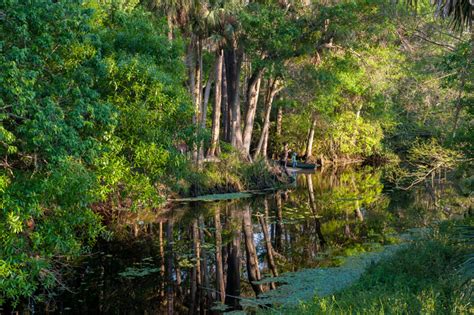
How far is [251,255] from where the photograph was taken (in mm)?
17641

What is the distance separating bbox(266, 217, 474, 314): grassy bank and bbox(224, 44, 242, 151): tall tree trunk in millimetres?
18440

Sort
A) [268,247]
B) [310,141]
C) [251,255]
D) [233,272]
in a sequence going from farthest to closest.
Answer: [310,141] < [268,247] < [251,255] < [233,272]

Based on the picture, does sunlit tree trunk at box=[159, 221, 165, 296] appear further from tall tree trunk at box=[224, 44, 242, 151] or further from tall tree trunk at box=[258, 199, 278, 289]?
tall tree trunk at box=[224, 44, 242, 151]

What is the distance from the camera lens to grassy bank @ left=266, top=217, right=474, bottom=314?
817cm

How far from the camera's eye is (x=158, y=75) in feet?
53.2

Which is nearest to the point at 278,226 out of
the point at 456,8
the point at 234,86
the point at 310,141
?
the point at 234,86

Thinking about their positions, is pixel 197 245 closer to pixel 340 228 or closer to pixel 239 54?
pixel 340 228

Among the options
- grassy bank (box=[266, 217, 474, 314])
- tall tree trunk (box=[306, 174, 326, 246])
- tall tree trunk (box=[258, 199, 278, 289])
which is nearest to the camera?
grassy bank (box=[266, 217, 474, 314])

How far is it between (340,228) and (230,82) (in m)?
12.3

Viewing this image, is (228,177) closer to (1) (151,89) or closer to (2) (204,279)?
(1) (151,89)

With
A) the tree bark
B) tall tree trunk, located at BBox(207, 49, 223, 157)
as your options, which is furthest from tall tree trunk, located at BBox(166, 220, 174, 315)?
tall tree trunk, located at BBox(207, 49, 223, 157)

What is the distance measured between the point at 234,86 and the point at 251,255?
15.0 metres

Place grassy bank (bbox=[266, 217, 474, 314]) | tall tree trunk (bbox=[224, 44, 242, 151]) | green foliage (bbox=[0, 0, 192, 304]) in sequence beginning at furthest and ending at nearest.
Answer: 1. tall tree trunk (bbox=[224, 44, 242, 151])
2. green foliage (bbox=[0, 0, 192, 304])
3. grassy bank (bbox=[266, 217, 474, 314])

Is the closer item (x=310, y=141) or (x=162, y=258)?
(x=162, y=258)
